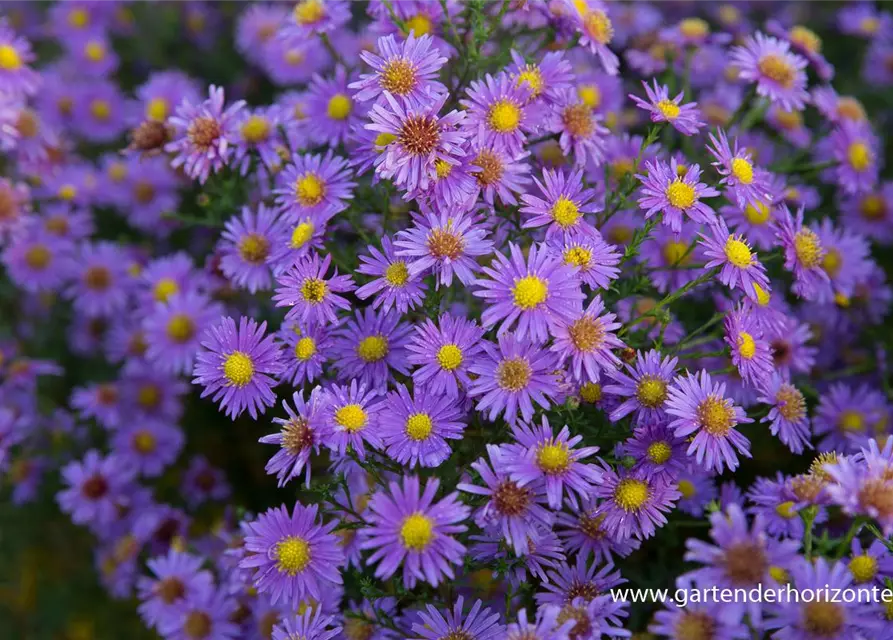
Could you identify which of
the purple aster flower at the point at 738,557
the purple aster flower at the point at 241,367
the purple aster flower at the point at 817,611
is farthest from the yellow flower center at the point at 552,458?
the purple aster flower at the point at 241,367

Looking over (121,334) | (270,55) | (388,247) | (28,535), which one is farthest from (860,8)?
(28,535)

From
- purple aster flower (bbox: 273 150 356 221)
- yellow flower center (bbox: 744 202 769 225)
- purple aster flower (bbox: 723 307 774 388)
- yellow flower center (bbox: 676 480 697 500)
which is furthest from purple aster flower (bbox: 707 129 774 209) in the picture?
purple aster flower (bbox: 273 150 356 221)

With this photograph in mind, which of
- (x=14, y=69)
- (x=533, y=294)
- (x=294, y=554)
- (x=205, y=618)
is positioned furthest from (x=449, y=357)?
(x=14, y=69)

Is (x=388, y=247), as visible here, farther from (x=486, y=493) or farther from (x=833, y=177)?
(x=833, y=177)

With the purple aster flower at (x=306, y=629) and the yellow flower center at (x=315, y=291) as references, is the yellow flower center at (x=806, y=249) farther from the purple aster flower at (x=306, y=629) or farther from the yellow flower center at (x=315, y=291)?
the purple aster flower at (x=306, y=629)

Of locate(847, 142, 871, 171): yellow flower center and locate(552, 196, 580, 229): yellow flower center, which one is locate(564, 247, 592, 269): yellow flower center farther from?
locate(847, 142, 871, 171): yellow flower center

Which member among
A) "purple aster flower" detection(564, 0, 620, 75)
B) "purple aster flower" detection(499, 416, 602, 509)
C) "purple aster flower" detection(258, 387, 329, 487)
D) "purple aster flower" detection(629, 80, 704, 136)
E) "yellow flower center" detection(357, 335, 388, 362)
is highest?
"purple aster flower" detection(564, 0, 620, 75)
